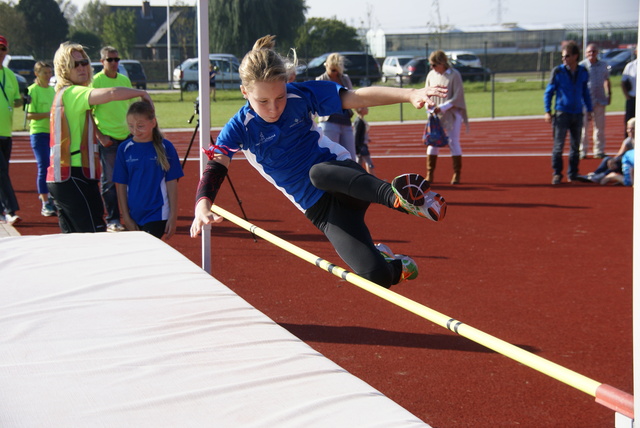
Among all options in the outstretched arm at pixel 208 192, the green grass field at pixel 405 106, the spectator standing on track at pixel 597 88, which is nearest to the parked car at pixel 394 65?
the green grass field at pixel 405 106

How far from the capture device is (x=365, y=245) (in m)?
3.42

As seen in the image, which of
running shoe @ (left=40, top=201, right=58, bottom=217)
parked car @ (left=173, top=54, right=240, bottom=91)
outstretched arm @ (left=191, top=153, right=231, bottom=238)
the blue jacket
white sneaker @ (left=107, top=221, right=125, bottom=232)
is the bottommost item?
white sneaker @ (left=107, top=221, right=125, bottom=232)

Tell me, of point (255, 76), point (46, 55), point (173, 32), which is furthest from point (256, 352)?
point (173, 32)

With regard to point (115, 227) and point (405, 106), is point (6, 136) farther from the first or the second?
point (405, 106)

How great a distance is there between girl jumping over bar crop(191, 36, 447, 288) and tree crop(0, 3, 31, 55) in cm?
2850

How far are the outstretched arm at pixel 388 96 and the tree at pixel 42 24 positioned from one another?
29220mm

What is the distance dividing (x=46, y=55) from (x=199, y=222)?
30.0 m

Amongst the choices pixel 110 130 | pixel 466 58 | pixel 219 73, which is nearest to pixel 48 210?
pixel 110 130

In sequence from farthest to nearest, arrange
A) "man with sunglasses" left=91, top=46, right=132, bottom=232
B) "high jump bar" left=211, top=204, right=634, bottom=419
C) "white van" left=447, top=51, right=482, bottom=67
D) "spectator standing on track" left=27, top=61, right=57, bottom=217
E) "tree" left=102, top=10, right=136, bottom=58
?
"tree" left=102, top=10, right=136, bottom=58 < "white van" left=447, top=51, right=482, bottom=67 < "spectator standing on track" left=27, top=61, right=57, bottom=217 < "man with sunglasses" left=91, top=46, right=132, bottom=232 < "high jump bar" left=211, top=204, right=634, bottom=419

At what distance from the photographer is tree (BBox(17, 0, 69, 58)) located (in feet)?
99.1

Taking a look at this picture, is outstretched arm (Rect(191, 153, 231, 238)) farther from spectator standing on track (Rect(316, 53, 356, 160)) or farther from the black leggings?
spectator standing on track (Rect(316, 53, 356, 160))

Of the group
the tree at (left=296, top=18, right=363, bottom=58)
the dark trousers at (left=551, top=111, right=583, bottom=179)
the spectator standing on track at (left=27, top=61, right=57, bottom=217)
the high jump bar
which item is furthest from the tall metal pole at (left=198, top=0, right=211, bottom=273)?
the tree at (left=296, top=18, right=363, bottom=58)

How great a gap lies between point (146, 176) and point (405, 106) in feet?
66.1

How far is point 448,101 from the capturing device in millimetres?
8969
